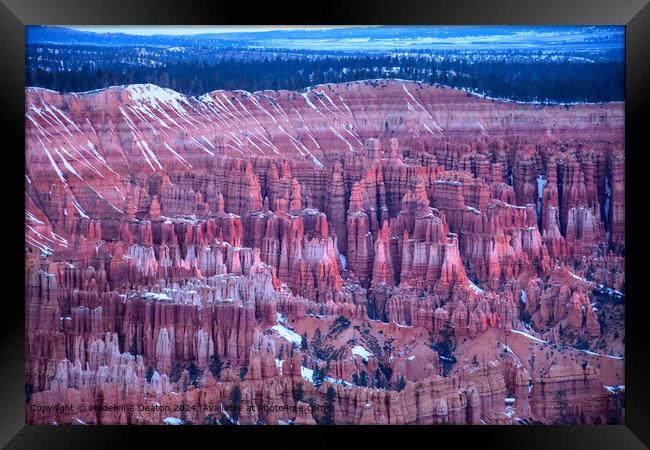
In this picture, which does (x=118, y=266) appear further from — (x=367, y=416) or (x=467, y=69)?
(x=467, y=69)

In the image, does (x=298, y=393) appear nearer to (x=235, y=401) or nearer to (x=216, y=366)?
(x=235, y=401)

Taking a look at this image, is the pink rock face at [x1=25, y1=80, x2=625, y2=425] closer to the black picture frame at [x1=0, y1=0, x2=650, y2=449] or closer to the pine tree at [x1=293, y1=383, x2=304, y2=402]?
the pine tree at [x1=293, y1=383, x2=304, y2=402]

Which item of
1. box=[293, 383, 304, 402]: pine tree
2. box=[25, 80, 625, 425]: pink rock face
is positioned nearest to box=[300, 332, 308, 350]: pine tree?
box=[25, 80, 625, 425]: pink rock face

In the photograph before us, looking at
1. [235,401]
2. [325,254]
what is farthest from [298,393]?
[325,254]

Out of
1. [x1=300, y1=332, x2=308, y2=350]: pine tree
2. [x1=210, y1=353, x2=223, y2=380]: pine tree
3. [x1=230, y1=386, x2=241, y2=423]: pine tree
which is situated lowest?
[x1=230, y1=386, x2=241, y2=423]: pine tree
